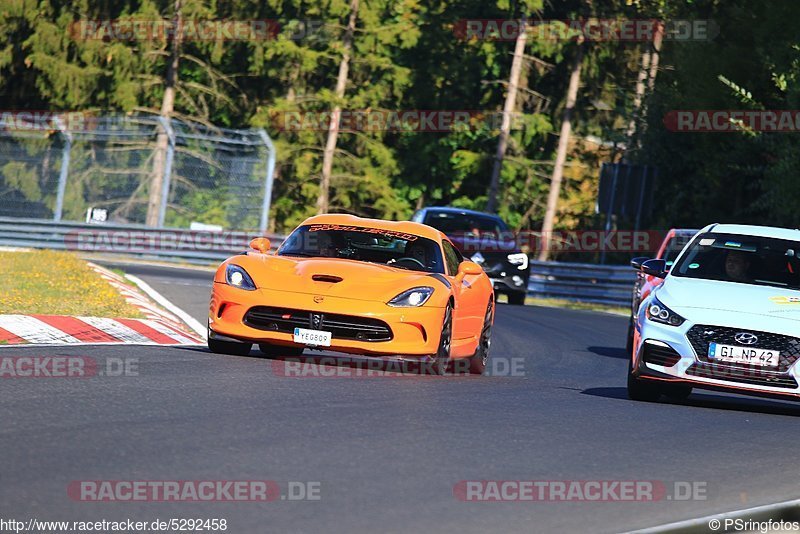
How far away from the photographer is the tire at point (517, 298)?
28.3 m

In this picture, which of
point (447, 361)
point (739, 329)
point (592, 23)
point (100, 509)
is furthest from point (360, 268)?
point (592, 23)

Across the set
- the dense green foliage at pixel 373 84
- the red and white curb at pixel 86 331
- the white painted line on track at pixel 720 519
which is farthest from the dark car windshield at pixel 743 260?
the dense green foliage at pixel 373 84

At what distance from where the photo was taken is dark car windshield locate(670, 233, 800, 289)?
12672 mm

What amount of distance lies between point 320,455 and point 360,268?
5.02 m

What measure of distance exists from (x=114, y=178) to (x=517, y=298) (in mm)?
13419

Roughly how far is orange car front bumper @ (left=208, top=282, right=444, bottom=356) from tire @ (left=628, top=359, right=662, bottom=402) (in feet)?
5.26

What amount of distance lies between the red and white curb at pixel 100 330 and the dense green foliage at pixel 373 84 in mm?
32980

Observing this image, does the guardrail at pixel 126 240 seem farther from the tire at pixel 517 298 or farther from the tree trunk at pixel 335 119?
the tree trunk at pixel 335 119

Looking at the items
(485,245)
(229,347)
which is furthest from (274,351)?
(485,245)

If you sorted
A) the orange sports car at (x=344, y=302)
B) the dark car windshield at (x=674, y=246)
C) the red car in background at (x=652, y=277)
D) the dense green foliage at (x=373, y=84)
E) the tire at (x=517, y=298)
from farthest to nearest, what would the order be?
the dense green foliage at (x=373, y=84)
the tire at (x=517, y=298)
the dark car windshield at (x=674, y=246)
the red car in background at (x=652, y=277)
the orange sports car at (x=344, y=302)

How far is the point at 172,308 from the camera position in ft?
60.6

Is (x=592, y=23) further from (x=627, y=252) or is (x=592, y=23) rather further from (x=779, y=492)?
(x=779, y=492)
